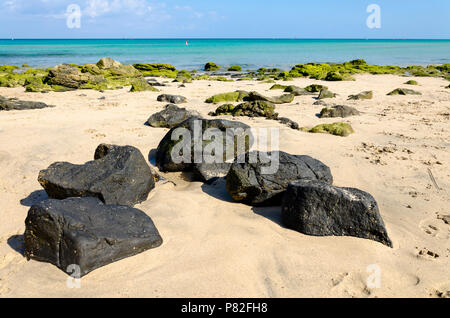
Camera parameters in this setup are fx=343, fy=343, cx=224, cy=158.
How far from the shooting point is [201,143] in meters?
5.71

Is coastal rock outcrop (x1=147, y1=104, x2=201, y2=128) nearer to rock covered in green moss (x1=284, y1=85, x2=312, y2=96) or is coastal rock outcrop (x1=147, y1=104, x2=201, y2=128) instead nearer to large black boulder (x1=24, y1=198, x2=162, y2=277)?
large black boulder (x1=24, y1=198, x2=162, y2=277)

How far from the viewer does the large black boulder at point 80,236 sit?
310 centimetres

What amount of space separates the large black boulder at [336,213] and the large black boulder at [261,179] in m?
0.57

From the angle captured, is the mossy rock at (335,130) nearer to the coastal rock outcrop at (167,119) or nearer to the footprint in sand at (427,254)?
the coastal rock outcrop at (167,119)

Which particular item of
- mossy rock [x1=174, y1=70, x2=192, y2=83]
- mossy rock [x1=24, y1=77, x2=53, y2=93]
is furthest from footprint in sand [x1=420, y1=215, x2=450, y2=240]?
mossy rock [x1=174, y1=70, x2=192, y2=83]

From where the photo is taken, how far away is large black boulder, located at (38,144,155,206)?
4184mm

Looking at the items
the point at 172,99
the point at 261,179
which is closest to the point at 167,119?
the point at 172,99

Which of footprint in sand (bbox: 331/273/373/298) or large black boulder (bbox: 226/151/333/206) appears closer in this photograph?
footprint in sand (bbox: 331/273/373/298)

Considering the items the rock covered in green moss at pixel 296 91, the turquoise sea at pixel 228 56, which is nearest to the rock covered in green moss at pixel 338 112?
the rock covered in green moss at pixel 296 91

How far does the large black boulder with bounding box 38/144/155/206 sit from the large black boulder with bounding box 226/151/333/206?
122 centimetres

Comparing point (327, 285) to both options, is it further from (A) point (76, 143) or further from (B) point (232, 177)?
(A) point (76, 143)

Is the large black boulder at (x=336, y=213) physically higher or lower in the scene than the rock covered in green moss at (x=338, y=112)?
lower
